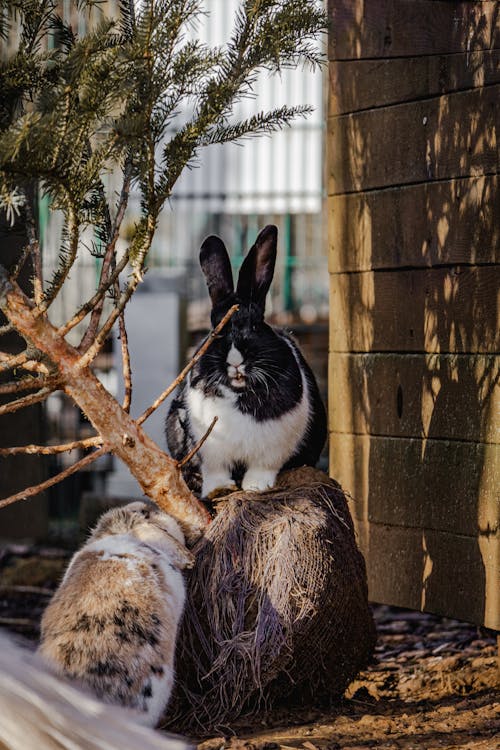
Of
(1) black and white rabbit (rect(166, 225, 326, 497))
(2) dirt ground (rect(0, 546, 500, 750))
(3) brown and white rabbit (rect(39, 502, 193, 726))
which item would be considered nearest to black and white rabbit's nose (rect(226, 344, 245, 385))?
(1) black and white rabbit (rect(166, 225, 326, 497))

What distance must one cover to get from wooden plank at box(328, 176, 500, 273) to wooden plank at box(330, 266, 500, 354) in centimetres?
5

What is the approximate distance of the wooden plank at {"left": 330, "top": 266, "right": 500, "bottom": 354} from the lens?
3.48 m

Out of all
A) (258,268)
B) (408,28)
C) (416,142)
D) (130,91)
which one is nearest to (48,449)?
(258,268)

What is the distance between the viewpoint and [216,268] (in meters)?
3.48

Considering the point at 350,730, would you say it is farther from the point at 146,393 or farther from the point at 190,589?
the point at 146,393

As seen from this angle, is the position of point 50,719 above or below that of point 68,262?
below

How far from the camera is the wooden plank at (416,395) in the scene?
3484 millimetres

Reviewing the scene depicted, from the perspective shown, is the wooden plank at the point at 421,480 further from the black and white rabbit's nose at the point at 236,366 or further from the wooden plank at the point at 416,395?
the black and white rabbit's nose at the point at 236,366

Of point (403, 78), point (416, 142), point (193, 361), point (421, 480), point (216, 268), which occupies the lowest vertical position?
point (421, 480)

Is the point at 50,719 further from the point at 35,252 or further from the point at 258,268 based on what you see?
the point at 258,268

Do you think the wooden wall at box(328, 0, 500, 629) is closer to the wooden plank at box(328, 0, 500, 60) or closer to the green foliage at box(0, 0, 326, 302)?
the wooden plank at box(328, 0, 500, 60)

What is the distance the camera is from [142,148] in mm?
2875

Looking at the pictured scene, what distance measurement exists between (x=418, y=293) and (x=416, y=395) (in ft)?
1.19

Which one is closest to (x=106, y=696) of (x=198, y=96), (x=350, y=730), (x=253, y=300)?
(x=350, y=730)
